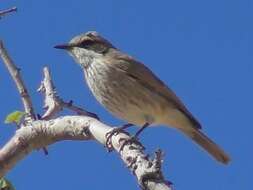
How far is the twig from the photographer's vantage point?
462 cm

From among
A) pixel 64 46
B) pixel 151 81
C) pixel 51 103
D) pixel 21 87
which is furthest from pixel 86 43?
pixel 21 87

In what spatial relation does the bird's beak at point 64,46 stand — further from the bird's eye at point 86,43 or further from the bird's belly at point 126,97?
the bird's belly at point 126,97

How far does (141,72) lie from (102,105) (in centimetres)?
68

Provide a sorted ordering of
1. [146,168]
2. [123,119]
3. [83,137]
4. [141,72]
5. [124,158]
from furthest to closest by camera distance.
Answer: [141,72], [123,119], [83,137], [124,158], [146,168]

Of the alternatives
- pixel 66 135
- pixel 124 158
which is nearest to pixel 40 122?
pixel 66 135

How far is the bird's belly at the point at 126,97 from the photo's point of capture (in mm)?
6230

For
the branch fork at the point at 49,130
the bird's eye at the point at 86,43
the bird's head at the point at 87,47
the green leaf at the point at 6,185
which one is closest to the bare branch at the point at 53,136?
the branch fork at the point at 49,130

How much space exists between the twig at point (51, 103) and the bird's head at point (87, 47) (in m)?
1.81

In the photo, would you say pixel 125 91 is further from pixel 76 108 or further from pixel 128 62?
pixel 76 108

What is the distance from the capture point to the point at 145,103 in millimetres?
6395

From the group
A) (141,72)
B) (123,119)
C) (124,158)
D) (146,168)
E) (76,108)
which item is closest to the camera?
(146,168)

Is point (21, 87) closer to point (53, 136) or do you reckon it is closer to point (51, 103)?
point (51, 103)

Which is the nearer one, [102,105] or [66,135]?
[66,135]

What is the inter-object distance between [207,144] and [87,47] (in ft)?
4.99
